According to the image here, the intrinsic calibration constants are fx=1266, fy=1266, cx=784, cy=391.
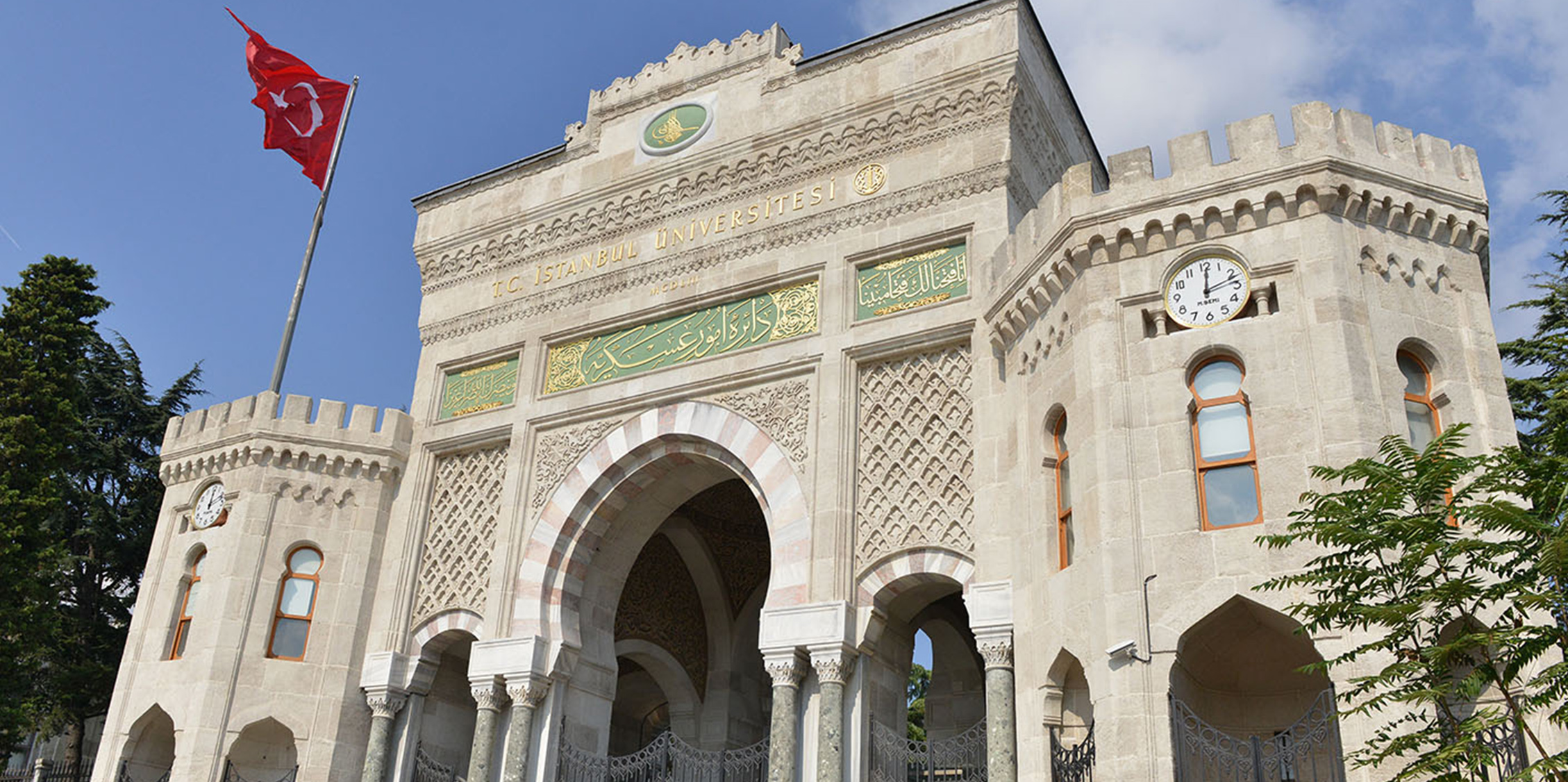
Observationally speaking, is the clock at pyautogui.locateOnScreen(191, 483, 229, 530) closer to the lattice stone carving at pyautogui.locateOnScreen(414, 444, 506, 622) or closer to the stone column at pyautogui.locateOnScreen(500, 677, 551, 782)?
the lattice stone carving at pyautogui.locateOnScreen(414, 444, 506, 622)

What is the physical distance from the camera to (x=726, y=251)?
16.3 meters

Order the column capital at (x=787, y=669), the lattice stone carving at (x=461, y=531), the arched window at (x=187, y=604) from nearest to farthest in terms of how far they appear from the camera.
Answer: the column capital at (x=787, y=669), the lattice stone carving at (x=461, y=531), the arched window at (x=187, y=604)

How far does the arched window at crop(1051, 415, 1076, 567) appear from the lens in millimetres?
11938

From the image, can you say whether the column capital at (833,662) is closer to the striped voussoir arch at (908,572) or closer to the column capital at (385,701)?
the striped voussoir arch at (908,572)

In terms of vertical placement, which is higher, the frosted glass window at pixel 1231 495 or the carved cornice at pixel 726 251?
the carved cornice at pixel 726 251

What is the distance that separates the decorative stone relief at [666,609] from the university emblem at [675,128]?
5.87 meters

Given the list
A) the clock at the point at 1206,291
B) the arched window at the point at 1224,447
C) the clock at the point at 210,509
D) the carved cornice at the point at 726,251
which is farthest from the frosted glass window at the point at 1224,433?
the clock at the point at 210,509

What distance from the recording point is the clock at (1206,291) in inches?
446

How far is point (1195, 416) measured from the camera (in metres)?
11.1

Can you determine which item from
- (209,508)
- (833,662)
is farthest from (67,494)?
(833,662)

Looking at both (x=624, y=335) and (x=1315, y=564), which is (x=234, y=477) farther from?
(x=1315, y=564)

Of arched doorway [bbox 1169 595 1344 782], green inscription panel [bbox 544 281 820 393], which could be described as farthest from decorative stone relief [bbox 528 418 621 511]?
arched doorway [bbox 1169 595 1344 782]

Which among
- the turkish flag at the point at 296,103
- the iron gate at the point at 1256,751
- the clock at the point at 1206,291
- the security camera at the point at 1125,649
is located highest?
the turkish flag at the point at 296,103

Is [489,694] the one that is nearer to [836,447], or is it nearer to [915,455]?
[836,447]
